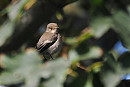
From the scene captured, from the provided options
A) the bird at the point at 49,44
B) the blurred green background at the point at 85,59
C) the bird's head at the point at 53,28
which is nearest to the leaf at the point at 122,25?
the blurred green background at the point at 85,59

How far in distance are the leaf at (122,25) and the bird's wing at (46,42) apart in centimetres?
321

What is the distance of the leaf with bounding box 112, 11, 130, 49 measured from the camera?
94 cm

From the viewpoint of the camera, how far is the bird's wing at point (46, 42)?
164 inches

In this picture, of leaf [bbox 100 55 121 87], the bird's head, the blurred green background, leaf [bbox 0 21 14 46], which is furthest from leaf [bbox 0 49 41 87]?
the bird's head

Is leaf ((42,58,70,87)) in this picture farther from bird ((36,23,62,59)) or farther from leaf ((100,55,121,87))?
bird ((36,23,62,59))

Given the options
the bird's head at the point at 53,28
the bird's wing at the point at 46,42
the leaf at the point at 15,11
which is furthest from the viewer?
the bird's head at the point at 53,28

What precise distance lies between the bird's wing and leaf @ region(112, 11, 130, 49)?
321 centimetres

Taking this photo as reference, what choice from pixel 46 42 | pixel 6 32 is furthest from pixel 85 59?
pixel 46 42

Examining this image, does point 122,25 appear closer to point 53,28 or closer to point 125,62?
point 125,62

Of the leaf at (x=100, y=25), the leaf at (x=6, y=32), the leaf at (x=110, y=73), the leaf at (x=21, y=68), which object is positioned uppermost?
the leaf at (x=100, y=25)

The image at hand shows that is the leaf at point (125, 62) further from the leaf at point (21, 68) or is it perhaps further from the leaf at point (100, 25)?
the leaf at point (21, 68)

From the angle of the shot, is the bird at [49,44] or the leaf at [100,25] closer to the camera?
the leaf at [100,25]

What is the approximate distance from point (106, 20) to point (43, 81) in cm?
35

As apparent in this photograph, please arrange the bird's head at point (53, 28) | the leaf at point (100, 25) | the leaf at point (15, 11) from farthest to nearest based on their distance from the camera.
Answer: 1. the bird's head at point (53, 28)
2. the leaf at point (15, 11)
3. the leaf at point (100, 25)
